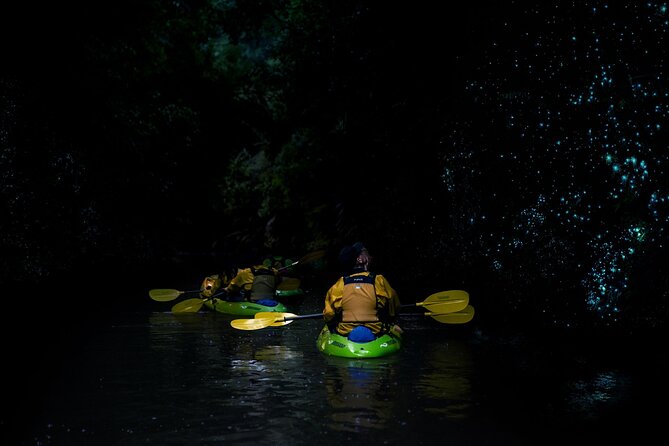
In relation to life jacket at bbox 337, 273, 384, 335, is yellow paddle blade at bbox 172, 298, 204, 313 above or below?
below

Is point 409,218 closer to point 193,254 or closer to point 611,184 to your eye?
point 611,184

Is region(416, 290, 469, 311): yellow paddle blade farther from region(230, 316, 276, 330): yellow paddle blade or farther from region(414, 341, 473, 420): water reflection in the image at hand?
region(230, 316, 276, 330): yellow paddle blade

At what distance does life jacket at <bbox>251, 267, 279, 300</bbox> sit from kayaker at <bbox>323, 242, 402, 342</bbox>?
4260 mm

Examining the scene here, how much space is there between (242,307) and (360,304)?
187 inches

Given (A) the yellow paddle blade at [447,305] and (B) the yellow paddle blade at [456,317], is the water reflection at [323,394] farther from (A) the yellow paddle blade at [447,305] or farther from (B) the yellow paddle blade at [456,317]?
(A) the yellow paddle blade at [447,305]

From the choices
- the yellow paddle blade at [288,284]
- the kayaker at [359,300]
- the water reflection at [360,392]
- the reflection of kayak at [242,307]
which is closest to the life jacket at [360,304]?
the kayaker at [359,300]

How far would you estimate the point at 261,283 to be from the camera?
13.0m

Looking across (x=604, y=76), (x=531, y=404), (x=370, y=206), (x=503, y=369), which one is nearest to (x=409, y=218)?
(x=370, y=206)

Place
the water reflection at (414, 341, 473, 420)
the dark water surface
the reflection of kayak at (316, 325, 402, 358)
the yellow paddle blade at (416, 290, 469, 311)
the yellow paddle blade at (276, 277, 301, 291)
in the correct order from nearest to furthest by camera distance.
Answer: the dark water surface < the water reflection at (414, 341, 473, 420) < the reflection of kayak at (316, 325, 402, 358) < the yellow paddle blade at (416, 290, 469, 311) < the yellow paddle blade at (276, 277, 301, 291)

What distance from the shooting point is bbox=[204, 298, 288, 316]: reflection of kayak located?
1255cm

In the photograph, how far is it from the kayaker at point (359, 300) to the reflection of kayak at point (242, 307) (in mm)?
3827

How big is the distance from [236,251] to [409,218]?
1689 cm

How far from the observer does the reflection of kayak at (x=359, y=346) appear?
27.7 feet

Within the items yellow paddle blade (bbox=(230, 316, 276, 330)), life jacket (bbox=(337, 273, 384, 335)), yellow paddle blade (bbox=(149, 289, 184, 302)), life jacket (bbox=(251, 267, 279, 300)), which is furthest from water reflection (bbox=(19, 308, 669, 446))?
yellow paddle blade (bbox=(149, 289, 184, 302))
